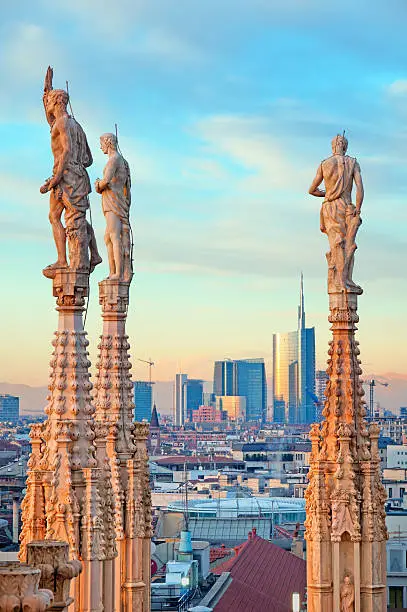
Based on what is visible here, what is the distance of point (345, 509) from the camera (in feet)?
59.2

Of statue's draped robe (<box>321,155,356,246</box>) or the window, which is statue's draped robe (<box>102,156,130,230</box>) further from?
the window

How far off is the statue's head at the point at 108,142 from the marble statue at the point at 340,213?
7.60ft

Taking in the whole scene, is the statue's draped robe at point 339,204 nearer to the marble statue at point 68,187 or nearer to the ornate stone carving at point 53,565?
the marble statue at point 68,187

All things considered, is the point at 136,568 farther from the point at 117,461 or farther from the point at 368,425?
the point at 368,425

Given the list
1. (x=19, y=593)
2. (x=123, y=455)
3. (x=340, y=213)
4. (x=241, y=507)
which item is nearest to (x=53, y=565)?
(x=19, y=593)

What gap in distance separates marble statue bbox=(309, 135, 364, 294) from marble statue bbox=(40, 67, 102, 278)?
12.6ft

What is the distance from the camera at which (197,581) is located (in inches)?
2677

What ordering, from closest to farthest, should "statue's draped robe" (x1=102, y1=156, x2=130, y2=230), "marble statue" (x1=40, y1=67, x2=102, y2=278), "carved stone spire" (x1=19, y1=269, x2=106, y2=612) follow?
1. "carved stone spire" (x1=19, y1=269, x2=106, y2=612)
2. "marble statue" (x1=40, y1=67, x2=102, y2=278)
3. "statue's draped robe" (x1=102, y1=156, x2=130, y2=230)

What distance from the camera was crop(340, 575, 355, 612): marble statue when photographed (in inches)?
714

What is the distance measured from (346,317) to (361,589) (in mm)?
2953

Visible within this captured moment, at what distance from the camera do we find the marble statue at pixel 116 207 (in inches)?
734

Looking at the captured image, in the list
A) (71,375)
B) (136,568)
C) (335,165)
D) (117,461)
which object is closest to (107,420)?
(117,461)

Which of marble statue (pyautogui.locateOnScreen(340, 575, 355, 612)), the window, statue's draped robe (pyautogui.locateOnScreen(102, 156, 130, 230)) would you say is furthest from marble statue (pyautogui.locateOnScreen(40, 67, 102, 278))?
the window

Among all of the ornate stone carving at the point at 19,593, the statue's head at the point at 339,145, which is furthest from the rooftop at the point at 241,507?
the ornate stone carving at the point at 19,593
